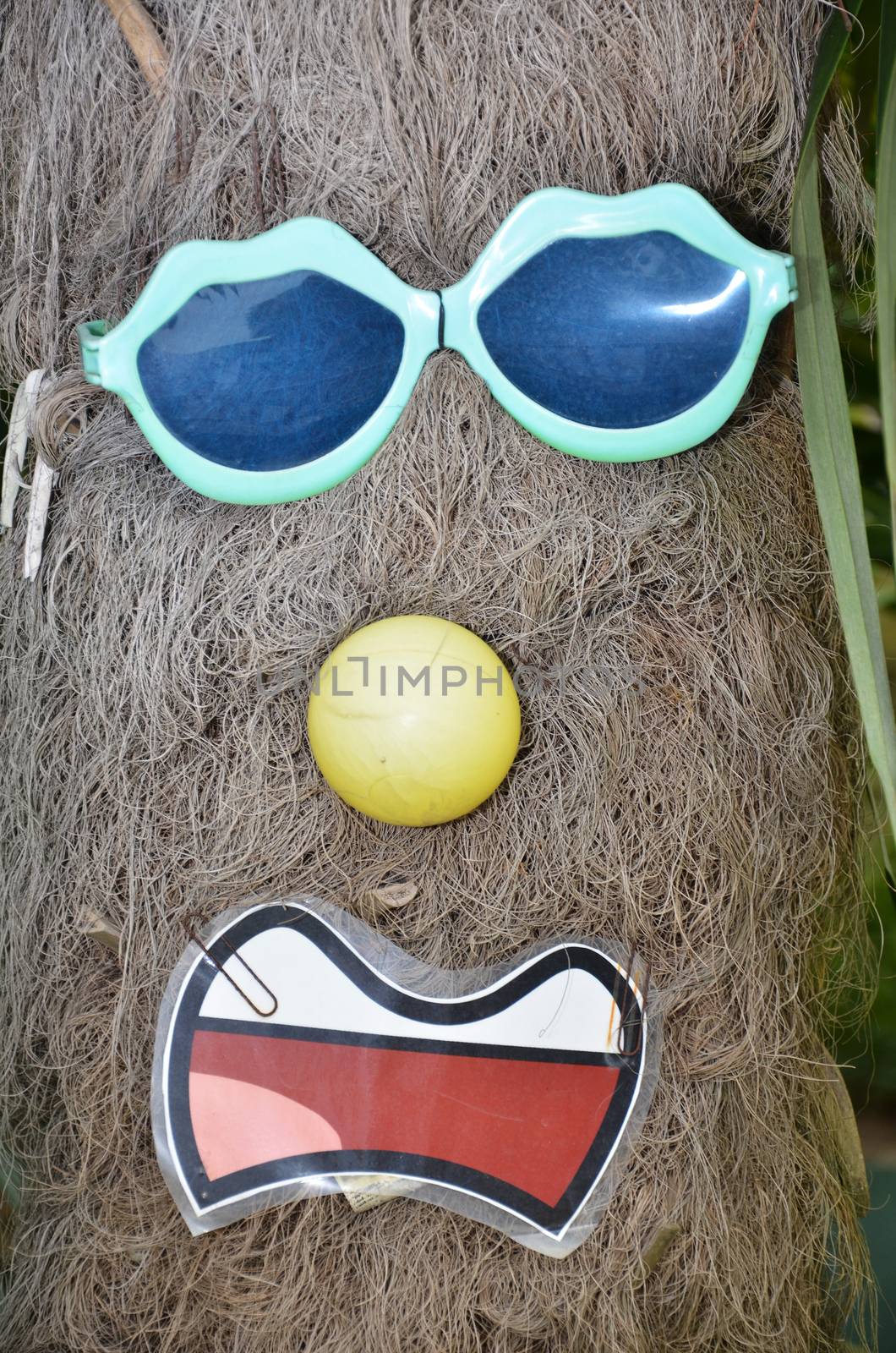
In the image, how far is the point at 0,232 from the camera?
0.73m

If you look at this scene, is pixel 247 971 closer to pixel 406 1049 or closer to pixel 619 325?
pixel 406 1049

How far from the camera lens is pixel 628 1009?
649 millimetres

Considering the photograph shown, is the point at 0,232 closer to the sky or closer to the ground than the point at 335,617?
closer to the sky

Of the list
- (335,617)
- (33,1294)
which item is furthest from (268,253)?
(33,1294)

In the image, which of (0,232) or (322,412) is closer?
(322,412)

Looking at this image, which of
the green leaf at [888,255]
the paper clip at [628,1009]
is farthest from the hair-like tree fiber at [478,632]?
the green leaf at [888,255]

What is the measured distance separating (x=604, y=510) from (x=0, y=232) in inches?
18.6

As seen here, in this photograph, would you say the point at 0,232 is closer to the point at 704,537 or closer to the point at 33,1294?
the point at 704,537

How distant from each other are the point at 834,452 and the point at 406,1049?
44 cm

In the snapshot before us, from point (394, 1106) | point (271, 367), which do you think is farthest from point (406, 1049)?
point (271, 367)

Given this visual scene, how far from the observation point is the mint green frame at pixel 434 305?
60 cm

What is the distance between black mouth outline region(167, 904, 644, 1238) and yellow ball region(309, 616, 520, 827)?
11 cm

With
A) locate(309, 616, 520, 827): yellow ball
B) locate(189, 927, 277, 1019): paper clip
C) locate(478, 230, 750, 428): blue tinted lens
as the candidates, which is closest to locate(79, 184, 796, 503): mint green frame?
locate(478, 230, 750, 428): blue tinted lens

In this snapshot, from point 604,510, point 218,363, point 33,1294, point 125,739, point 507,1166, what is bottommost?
point 33,1294
